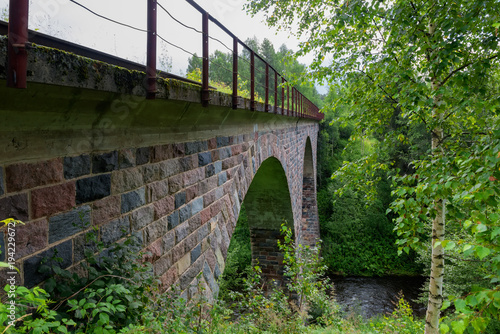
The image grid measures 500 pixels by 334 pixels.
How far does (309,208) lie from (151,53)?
16.6 meters

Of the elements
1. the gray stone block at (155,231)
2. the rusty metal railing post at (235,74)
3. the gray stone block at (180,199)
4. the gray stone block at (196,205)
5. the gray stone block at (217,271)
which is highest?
the rusty metal railing post at (235,74)

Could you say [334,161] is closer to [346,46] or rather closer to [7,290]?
[346,46]

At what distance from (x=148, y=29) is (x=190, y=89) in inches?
21.3

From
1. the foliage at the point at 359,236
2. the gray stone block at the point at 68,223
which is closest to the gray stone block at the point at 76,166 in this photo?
the gray stone block at the point at 68,223

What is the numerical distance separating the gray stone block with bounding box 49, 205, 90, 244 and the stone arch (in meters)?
15.6

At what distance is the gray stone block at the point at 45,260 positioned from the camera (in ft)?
4.92

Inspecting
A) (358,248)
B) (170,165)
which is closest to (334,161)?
(358,248)

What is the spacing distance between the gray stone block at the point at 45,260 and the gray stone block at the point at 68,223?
0.16 ft

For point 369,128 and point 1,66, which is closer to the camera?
point 1,66

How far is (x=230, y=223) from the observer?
4008 millimetres

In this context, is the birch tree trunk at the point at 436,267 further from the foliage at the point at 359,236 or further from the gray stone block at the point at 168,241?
the foliage at the point at 359,236

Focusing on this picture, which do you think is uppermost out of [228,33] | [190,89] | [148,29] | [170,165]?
[228,33]

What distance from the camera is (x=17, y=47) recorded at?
1.21m

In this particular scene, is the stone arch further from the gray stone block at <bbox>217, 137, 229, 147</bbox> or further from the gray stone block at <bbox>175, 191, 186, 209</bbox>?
the gray stone block at <bbox>175, 191, 186, 209</bbox>
